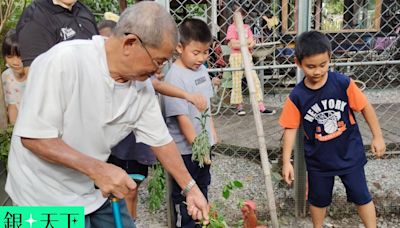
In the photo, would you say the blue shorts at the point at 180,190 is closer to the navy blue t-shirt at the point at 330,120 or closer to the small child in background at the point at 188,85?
the small child in background at the point at 188,85

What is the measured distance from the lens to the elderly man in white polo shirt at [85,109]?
137cm

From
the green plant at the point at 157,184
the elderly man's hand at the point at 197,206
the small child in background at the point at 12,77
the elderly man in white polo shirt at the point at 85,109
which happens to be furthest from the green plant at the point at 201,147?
the small child in background at the point at 12,77

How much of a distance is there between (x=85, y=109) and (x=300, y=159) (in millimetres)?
1820

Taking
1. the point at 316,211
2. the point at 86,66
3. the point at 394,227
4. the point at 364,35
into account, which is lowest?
the point at 394,227

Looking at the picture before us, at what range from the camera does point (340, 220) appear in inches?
124

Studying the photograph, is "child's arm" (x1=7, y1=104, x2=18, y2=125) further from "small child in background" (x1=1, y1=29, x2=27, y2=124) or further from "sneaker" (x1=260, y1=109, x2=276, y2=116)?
"sneaker" (x1=260, y1=109, x2=276, y2=116)

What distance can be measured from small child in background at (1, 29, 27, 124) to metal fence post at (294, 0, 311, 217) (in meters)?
1.99

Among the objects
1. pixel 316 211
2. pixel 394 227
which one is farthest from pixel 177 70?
pixel 394 227

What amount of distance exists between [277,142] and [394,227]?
44.2 inches

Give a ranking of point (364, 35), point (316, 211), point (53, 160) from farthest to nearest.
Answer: point (364, 35), point (316, 211), point (53, 160)

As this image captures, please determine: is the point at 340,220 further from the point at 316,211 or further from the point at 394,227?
the point at 316,211

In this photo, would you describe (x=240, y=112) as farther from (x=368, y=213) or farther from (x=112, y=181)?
(x=112, y=181)

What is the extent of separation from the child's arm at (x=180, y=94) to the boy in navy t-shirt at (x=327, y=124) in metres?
0.57

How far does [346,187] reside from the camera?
2.57 m
